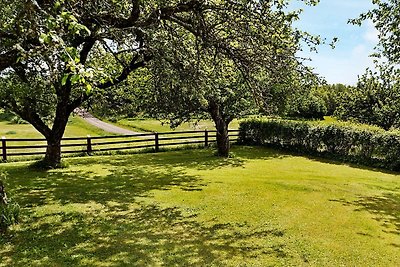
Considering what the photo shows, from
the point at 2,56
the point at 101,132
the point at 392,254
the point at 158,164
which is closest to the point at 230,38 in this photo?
the point at 2,56

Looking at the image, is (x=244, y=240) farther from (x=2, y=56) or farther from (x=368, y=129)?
(x=368, y=129)

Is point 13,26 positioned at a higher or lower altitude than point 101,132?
higher

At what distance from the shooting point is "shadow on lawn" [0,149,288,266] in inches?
202

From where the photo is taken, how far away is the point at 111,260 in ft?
16.4

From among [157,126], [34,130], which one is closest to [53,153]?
[34,130]

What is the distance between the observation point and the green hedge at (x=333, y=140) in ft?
47.0

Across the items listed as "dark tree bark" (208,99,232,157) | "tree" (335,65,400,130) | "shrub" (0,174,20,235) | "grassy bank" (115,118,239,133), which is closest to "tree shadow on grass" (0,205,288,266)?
"shrub" (0,174,20,235)

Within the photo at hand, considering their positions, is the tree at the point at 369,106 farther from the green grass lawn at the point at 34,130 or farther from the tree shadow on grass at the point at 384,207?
the green grass lawn at the point at 34,130

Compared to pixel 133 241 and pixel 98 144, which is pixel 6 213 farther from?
pixel 98 144

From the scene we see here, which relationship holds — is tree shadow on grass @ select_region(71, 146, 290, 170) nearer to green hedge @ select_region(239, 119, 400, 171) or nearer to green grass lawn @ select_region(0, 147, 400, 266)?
green hedge @ select_region(239, 119, 400, 171)

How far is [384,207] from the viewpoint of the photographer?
8.48 meters

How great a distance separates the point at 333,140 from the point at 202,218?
11107 millimetres

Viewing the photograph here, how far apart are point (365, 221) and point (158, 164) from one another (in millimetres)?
8576

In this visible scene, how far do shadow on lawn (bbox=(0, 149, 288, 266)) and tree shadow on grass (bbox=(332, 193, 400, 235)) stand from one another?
2540 millimetres
